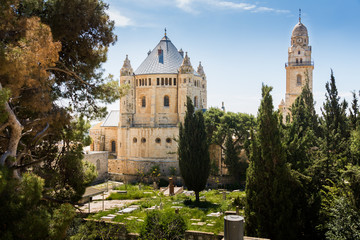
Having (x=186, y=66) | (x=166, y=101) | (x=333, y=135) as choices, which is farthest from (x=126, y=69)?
(x=333, y=135)

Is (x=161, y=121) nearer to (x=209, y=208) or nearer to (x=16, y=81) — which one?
(x=209, y=208)

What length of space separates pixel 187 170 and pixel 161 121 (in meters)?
15.7

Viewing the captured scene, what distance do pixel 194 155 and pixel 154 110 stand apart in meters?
16.2

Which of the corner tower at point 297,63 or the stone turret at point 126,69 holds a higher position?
the corner tower at point 297,63

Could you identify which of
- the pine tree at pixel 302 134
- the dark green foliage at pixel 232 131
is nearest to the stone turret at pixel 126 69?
the dark green foliage at pixel 232 131

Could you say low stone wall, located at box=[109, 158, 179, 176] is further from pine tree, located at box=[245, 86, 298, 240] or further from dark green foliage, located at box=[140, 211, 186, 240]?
pine tree, located at box=[245, 86, 298, 240]

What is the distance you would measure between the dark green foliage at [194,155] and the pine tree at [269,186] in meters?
10.1

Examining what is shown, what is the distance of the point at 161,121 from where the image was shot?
3812 cm

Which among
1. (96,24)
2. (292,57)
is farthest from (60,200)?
(292,57)

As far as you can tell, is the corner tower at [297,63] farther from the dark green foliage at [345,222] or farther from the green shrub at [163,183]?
the dark green foliage at [345,222]

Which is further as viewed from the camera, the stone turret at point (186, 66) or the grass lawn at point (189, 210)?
the stone turret at point (186, 66)

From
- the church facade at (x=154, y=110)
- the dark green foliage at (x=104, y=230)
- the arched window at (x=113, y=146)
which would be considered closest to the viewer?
the dark green foliage at (x=104, y=230)

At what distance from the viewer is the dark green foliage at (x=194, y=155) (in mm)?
22812

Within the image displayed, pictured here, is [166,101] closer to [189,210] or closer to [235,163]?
[235,163]
